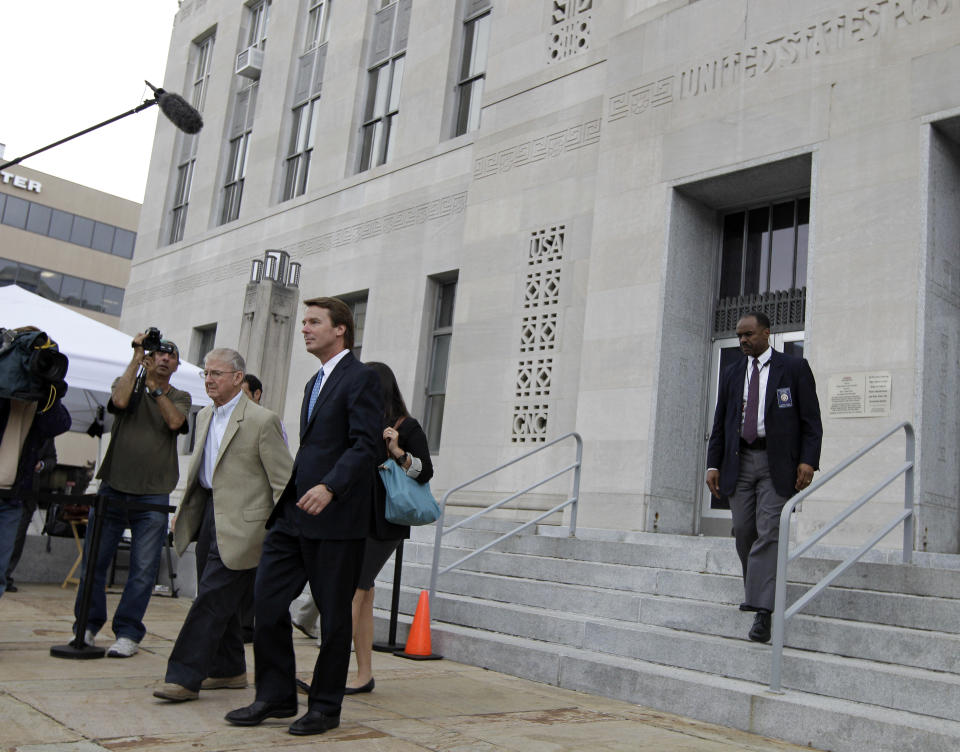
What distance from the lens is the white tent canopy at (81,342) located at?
31.3ft

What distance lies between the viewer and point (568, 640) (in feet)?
23.1

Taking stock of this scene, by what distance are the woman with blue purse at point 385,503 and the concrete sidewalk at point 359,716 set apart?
0.26 meters

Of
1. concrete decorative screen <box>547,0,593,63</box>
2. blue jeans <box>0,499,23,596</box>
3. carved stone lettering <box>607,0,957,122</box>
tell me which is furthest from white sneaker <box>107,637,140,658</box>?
concrete decorative screen <box>547,0,593,63</box>

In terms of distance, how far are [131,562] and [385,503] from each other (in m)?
2.13

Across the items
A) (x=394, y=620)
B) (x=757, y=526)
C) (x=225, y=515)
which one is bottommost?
(x=394, y=620)

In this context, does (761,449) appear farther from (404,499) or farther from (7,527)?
(7,527)

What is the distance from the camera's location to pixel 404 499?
5535 mm

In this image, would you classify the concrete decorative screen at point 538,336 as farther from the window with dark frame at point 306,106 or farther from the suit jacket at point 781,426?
the window with dark frame at point 306,106

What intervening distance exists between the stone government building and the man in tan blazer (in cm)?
567

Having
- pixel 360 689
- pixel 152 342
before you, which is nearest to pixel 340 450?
pixel 360 689

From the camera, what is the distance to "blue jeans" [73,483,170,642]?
6441 mm

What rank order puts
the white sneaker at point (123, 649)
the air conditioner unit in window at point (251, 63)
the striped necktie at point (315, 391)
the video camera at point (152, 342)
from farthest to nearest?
1. the air conditioner unit in window at point (251, 63)
2. the video camera at point (152, 342)
3. the white sneaker at point (123, 649)
4. the striped necktie at point (315, 391)

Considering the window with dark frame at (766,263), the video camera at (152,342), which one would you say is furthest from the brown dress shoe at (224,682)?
the window with dark frame at (766,263)

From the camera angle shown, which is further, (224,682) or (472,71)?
(472,71)
